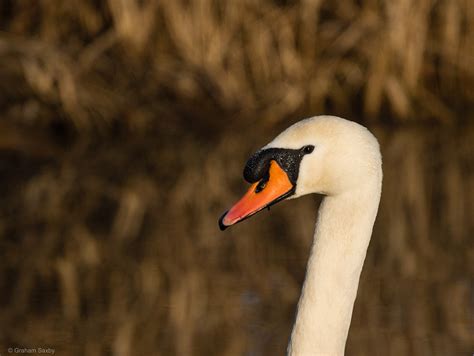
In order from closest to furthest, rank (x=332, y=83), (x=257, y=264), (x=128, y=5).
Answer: (x=257, y=264) < (x=128, y=5) < (x=332, y=83)

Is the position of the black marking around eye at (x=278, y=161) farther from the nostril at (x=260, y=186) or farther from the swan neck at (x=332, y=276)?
the swan neck at (x=332, y=276)

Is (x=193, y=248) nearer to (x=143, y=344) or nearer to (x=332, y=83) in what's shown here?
(x=143, y=344)

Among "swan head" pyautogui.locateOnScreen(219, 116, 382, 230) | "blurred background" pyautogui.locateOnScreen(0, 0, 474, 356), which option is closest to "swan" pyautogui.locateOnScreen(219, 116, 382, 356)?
"swan head" pyautogui.locateOnScreen(219, 116, 382, 230)

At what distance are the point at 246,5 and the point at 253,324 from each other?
5332mm

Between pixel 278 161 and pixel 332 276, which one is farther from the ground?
pixel 278 161

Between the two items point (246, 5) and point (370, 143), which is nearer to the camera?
point (370, 143)

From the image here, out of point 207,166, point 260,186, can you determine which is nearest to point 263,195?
point 260,186

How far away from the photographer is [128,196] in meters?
9.38

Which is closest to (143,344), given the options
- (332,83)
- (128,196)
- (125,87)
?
(128,196)

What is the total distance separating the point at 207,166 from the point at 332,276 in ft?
20.0

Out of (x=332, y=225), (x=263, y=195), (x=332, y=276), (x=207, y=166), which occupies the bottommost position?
(x=332, y=276)

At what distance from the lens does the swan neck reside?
4.14m

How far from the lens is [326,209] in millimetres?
4195

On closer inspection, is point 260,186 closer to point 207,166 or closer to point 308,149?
point 308,149
